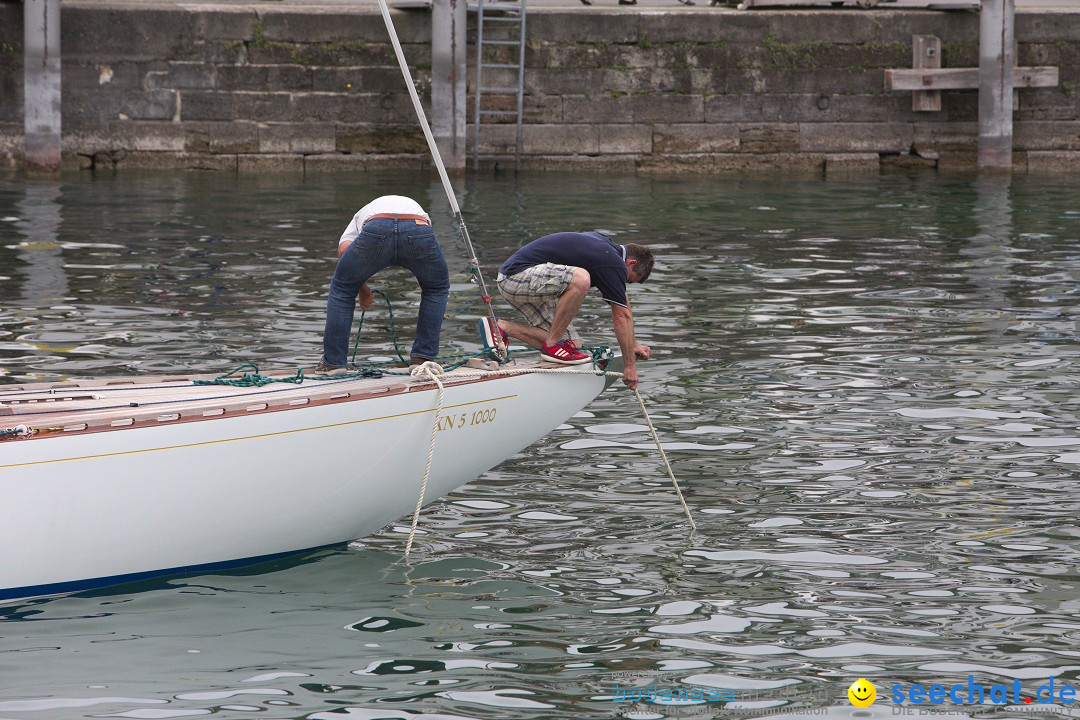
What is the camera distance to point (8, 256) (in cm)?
1395

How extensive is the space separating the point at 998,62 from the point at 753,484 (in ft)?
47.7

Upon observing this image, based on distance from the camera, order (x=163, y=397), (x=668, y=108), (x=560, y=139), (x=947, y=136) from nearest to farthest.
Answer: (x=163, y=397) → (x=560, y=139) → (x=668, y=108) → (x=947, y=136)

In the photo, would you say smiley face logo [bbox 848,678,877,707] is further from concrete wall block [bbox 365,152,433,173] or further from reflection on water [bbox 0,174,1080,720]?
concrete wall block [bbox 365,152,433,173]

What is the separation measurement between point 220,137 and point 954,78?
10275mm

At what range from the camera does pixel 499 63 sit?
2084cm

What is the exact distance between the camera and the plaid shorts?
7410 mm

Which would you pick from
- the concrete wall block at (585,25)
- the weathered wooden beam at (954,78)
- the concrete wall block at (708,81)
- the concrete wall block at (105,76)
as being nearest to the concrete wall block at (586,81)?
the concrete wall block at (585,25)

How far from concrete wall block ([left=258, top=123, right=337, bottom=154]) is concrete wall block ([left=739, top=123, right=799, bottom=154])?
19.3ft

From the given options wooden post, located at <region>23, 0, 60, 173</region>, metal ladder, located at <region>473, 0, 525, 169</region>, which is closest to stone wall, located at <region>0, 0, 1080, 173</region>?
metal ladder, located at <region>473, 0, 525, 169</region>

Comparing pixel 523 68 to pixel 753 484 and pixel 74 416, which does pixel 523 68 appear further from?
pixel 74 416

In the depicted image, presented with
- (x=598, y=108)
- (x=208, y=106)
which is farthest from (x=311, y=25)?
(x=598, y=108)

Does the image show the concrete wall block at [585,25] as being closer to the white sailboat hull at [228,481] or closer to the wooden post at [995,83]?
the wooden post at [995,83]

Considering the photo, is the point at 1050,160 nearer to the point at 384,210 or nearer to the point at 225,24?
the point at 225,24

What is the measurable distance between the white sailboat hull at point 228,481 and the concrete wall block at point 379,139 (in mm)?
14555
